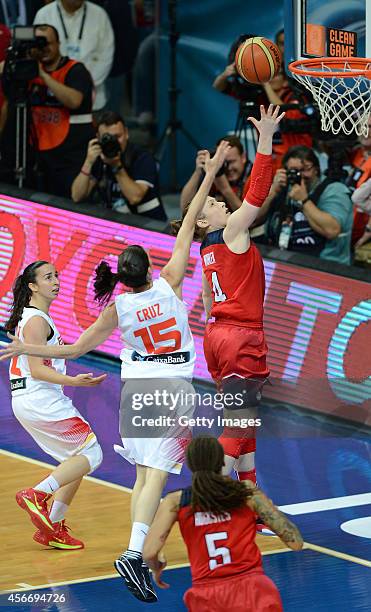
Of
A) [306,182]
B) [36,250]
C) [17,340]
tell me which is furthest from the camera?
[36,250]

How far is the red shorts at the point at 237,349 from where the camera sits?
9672mm

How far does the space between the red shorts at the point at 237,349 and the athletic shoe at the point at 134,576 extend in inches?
68.4

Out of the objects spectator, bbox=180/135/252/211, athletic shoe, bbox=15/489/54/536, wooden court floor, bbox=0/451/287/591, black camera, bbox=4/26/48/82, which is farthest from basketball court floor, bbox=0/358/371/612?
black camera, bbox=4/26/48/82

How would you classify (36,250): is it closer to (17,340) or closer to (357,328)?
(357,328)

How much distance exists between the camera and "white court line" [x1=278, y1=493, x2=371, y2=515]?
10227mm

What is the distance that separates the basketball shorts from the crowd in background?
3.69 meters

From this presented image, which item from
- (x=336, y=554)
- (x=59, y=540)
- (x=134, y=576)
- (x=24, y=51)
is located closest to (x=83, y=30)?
(x=24, y=51)

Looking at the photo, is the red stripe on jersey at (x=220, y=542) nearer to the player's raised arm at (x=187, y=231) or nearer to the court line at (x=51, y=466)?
the player's raised arm at (x=187, y=231)

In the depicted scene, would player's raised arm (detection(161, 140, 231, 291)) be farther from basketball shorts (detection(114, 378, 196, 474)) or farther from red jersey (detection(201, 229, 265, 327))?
basketball shorts (detection(114, 378, 196, 474))

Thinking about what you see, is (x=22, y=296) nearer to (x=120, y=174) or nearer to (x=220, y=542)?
(x=220, y=542)

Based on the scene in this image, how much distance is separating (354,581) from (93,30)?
9.33 metres

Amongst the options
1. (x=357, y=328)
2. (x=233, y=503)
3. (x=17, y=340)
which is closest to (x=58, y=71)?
(x=357, y=328)

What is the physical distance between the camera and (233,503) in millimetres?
6875

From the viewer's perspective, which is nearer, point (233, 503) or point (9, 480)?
point (233, 503)
